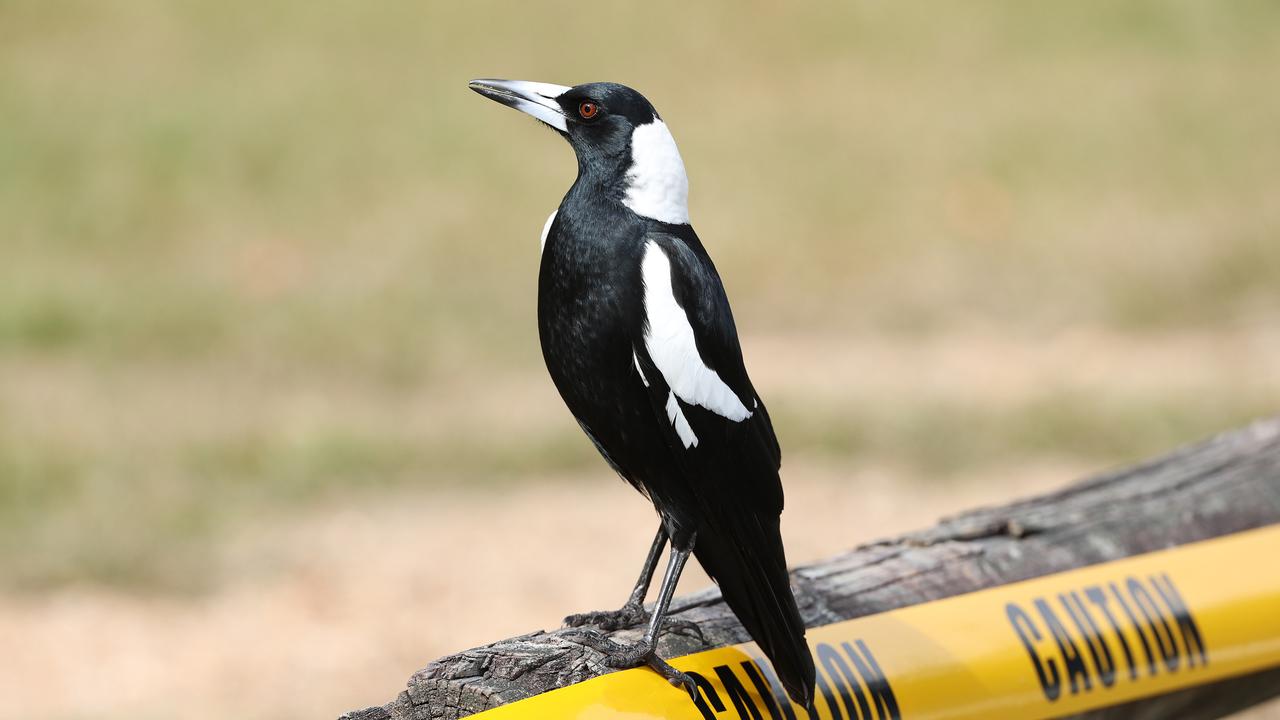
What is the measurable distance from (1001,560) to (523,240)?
605 cm

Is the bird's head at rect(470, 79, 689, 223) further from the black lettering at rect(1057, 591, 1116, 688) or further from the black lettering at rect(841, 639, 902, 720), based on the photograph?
the black lettering at rect(1057, 591, 1116, 688)

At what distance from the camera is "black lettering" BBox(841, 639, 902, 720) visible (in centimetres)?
201

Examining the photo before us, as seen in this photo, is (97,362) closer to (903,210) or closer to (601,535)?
(601,535)

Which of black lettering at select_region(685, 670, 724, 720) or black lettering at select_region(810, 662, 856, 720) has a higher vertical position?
black lettering at select_region(685, 670, 724, 720)

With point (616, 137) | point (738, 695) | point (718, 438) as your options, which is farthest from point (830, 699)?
point (616, 137)

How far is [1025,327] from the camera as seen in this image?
710 centimetres

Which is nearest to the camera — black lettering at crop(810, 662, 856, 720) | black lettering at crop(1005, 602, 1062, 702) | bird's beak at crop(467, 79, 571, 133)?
bird's beak at crop(467, 79, 571, 133)

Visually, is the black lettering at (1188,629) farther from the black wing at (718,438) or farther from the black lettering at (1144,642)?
the black wing at (718,438)

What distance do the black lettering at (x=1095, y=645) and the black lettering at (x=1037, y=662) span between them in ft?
0.31

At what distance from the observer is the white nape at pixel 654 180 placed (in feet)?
5.97

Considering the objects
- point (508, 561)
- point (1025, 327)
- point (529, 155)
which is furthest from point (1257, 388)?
point (529, 155)

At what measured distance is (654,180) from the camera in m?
1.82

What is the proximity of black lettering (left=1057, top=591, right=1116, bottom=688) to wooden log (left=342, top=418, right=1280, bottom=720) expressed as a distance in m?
0.09

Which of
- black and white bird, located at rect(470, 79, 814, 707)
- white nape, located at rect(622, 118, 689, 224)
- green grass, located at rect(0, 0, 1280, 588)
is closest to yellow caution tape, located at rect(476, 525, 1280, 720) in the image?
black and white bird, located at rect(470, 79, 814, 707)
